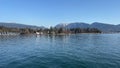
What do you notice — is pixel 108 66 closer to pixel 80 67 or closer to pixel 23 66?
pixel 80 67

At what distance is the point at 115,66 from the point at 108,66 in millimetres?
1051

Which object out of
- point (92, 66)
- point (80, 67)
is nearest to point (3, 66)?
point (80, 67)

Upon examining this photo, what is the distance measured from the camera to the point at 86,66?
1848cm

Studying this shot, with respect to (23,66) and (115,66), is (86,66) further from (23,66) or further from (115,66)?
(23,66)

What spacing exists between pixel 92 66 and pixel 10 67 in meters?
12.1

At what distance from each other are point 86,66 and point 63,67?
3.47 meters

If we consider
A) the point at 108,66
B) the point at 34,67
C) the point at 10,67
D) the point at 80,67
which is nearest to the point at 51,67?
the point at 34,67

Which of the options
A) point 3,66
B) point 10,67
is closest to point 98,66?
point 10,67

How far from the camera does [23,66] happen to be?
18.6 meters

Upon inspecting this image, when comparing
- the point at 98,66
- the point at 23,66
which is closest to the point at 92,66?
the point at 98,66

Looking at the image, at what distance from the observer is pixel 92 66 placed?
18.4 meters

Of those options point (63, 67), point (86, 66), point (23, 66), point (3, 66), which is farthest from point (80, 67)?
point (3, 66)

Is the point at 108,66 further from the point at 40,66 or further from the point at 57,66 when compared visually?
the point at 40,66

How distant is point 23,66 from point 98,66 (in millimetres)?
11195
